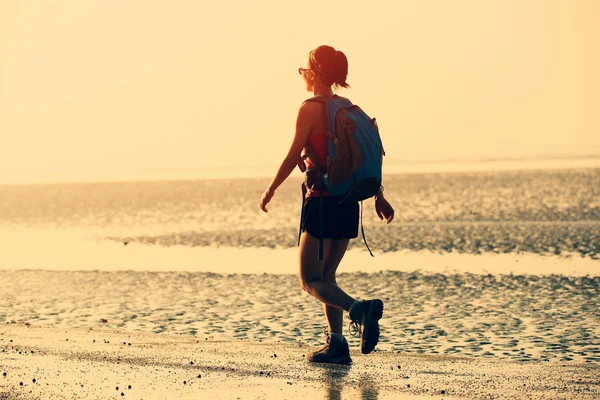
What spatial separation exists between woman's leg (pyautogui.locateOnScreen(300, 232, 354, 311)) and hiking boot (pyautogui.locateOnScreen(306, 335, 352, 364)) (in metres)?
0.27

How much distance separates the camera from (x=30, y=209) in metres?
32.3

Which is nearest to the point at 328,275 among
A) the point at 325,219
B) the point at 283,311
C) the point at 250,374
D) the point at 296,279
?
the point at 325,219

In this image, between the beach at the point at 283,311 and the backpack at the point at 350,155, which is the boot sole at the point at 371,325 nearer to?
the beach at the point at 283,311

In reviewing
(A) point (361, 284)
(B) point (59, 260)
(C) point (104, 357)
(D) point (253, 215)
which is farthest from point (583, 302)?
(D) point (253, 215)

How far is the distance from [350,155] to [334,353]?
1321mm

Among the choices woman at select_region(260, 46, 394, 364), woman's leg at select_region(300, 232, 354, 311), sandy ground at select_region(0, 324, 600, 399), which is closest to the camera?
sandy ground at select_region(0, 324, 600, 399)

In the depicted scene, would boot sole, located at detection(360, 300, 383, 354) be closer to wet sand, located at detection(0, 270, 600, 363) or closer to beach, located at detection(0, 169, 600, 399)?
beach, located at detection(0, 169, 600, 399)

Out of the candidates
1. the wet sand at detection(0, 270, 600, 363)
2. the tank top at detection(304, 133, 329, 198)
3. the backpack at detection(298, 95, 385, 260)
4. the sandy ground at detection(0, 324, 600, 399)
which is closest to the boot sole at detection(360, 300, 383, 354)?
the sandy ground at detection(0, 324, 600, 399)

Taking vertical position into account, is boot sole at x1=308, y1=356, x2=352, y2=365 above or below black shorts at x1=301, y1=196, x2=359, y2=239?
below

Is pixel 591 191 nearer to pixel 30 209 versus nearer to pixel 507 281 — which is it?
pixel 30 209

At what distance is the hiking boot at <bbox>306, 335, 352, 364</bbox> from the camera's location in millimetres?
7355

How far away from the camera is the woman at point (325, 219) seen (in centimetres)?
703

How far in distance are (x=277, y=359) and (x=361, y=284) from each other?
15.3ft

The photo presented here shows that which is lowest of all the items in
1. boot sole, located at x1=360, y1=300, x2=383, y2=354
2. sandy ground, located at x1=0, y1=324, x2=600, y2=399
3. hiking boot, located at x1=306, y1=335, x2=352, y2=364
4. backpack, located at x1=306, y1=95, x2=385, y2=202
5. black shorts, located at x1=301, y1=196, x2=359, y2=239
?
sandy ground, located at x1=0, y1=324, x2=600, y2=399
